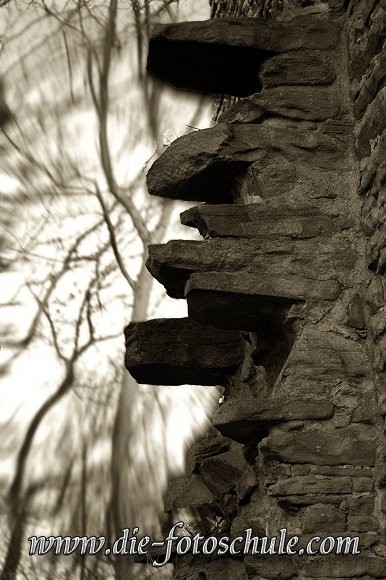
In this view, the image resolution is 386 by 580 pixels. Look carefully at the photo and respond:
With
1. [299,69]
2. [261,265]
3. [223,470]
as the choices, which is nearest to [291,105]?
[299,69]

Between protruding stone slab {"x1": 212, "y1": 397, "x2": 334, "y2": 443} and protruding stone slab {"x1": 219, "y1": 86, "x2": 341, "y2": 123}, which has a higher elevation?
protruding stone slab {"x1": 219, "y1": 86, "x2": 341, "y2": 123}

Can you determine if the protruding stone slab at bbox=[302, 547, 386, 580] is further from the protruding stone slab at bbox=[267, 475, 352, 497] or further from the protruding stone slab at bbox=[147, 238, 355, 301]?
the protruding stone slab at bbox=[147, 238, 355, 301]

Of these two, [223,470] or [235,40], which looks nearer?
[235,40]

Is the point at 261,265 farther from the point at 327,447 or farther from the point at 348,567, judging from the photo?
the point at 348,567

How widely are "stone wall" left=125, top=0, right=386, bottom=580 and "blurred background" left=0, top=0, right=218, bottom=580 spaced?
5053mm

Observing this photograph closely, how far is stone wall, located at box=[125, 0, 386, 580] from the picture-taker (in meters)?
2.34

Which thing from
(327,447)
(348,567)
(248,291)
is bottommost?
(348,567)

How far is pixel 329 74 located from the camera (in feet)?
9.73

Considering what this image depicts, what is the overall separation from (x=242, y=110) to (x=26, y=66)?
714 centimetres

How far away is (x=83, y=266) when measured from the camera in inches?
354

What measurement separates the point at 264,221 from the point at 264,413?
2.39 ft

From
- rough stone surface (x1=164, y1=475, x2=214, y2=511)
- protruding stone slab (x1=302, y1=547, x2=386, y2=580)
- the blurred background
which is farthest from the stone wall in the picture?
the blurred background

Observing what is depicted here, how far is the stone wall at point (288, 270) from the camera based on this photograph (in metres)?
2.34

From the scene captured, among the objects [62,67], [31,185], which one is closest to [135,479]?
[31,185]
